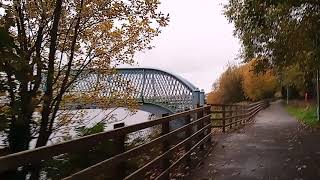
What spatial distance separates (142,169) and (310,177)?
386 cm

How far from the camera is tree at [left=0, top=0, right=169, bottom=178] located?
7.53 meters

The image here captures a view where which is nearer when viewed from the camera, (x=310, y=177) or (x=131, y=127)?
(x=131, y=127)

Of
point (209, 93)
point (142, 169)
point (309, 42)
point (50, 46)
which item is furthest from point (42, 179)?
point (209, 93)

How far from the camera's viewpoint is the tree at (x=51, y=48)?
24.7ft

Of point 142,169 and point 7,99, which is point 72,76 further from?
point 142,169

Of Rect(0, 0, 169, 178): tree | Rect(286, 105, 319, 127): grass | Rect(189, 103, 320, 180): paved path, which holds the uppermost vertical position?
Rect(0, 0, 169, 178): tree

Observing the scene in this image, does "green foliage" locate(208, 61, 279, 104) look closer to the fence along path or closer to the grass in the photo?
the grass

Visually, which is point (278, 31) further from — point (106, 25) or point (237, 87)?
point (237, 87)

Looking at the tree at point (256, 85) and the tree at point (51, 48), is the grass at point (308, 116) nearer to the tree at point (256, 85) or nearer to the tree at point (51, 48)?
the tree at point (51, 48)

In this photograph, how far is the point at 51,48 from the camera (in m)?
9.61

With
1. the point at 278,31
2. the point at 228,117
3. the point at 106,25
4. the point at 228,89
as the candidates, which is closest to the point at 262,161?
the point at 106,25

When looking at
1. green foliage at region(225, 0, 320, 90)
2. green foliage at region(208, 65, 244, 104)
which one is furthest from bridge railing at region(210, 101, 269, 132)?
green foliage at region(208, 65, 244, 104)

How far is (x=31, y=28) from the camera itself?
977 centimetres

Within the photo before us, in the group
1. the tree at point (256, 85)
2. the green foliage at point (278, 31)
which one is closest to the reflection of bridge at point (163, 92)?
the green foliage at point (278, 31)
